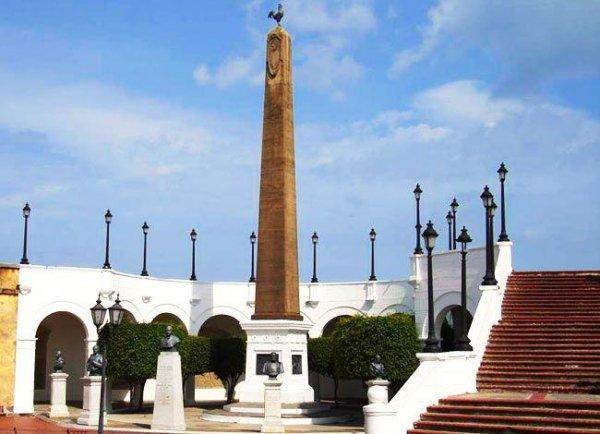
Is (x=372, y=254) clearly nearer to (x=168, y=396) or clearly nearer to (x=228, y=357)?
(x=228, y=357)

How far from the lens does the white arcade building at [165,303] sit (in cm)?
3528

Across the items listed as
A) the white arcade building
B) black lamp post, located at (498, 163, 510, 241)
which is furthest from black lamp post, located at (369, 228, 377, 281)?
black lamp post, located at (498, 163, 510, 241)

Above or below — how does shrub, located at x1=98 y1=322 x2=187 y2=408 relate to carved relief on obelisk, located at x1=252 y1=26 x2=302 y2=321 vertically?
below

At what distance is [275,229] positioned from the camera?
100 feet

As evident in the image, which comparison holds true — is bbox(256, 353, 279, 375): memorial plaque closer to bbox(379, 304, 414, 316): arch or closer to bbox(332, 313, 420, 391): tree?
bbox(332, 313, 420, 391): tree

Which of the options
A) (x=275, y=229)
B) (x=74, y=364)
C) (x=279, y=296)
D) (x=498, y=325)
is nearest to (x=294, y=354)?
(x=279, y=296)

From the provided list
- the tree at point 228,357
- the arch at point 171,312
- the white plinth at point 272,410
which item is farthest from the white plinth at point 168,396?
the arch at point 171,312

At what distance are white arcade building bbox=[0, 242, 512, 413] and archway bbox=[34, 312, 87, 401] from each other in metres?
0.05

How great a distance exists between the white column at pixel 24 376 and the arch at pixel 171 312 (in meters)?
6.35

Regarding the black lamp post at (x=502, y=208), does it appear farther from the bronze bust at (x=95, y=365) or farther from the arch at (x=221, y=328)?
the arch at (x=221, y=328)

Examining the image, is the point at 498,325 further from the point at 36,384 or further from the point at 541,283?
the point at 36,384

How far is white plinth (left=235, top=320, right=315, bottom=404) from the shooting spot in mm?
29919

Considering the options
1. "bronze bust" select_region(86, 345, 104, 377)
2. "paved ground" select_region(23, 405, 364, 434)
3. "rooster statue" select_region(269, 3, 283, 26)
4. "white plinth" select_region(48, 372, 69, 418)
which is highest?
"rooster statue" select_region(269, 3, 283, 26)

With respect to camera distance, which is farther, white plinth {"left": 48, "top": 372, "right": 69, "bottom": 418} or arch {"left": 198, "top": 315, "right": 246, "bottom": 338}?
arch {"left": 198, "top": 315, "right": 246, "bottom": 338}
